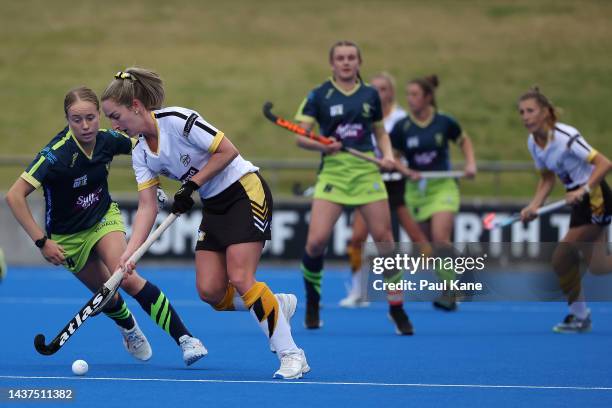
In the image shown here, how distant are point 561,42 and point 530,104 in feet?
72.1

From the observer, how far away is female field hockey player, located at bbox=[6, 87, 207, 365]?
21.5 feet

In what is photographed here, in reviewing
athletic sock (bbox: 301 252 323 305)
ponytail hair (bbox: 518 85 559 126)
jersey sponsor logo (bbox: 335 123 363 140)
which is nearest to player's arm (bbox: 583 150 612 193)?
ponytail hair (bbox: 518 85 559 126)

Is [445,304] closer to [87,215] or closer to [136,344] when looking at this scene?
[136,344]

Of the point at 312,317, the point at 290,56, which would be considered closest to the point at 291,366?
the point at 312,317

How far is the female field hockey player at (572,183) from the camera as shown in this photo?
863 centimetres

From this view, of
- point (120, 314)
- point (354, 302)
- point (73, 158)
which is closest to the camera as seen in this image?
point (73, 158)

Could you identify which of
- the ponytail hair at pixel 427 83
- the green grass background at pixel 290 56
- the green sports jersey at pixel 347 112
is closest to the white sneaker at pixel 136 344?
the green sports jersey at pixel 347 112

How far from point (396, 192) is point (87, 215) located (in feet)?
14.5

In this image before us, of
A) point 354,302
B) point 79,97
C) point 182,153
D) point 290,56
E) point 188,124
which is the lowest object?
point 354,302

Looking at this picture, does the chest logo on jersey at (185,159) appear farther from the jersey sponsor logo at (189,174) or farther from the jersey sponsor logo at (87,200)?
the jersey sponsor logo at (87,200)

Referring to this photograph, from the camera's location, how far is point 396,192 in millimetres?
10852

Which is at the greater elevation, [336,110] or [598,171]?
Answer: [336,110]

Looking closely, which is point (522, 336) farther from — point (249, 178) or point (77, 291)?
point (77, 291)

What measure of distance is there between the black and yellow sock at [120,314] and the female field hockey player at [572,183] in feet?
10.3
